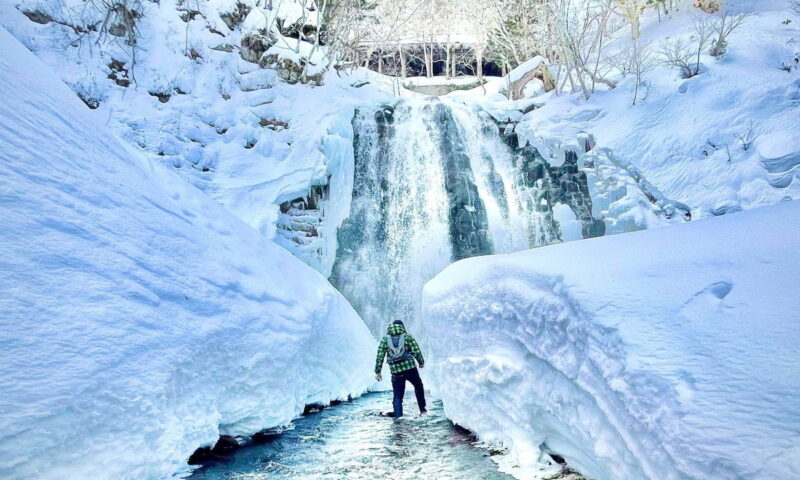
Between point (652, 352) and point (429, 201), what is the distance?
12.4 metres

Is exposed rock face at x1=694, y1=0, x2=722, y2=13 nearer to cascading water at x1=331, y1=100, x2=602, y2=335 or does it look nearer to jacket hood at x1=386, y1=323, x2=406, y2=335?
cascading water at x1=331, y1=100, x2=602, y2=335

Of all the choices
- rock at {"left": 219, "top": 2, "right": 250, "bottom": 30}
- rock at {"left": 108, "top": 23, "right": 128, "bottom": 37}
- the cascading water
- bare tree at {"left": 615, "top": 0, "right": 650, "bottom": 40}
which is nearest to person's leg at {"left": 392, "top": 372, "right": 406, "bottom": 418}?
the cascading water

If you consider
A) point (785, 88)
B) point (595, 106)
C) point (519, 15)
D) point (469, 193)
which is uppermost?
point (519, 15)

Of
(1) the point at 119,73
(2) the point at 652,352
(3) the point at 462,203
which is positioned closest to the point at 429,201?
(3) the point at 462,203

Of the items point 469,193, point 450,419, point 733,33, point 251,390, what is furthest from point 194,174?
point 733,33

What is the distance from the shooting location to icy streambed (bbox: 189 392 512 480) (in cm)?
438

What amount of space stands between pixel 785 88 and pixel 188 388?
1399 centimetres

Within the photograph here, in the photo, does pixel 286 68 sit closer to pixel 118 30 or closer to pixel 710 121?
pixel 118 30

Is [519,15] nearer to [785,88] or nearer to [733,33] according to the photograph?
[733,33]

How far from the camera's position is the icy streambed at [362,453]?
438cm

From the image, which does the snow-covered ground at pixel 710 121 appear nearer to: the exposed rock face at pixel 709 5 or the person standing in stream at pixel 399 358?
the exposed rock face at pixel 709 5

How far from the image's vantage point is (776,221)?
3361mm

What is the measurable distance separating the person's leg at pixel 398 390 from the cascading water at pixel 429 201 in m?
6.85

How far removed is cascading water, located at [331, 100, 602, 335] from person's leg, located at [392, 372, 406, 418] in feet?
22.5
